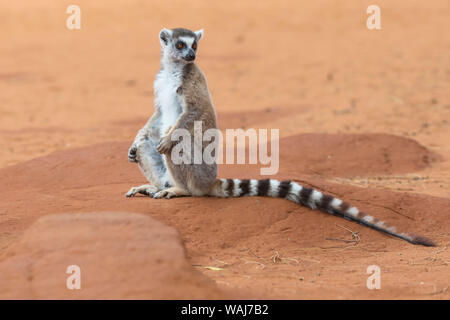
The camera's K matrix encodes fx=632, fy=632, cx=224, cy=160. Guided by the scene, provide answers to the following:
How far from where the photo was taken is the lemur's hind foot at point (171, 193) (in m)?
6.48

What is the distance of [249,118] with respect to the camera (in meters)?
13.7

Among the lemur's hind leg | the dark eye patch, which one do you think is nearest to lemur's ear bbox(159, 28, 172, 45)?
the dark eye patch

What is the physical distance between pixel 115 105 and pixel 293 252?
10347mm

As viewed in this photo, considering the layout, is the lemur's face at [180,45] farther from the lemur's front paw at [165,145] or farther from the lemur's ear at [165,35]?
the lemur's front paw at [165,145]

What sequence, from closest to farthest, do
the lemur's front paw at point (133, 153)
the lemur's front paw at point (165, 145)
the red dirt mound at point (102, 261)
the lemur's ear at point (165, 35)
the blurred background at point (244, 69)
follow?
the red dirt mound at point (102, 261), the lemur's front paw at point (165, 145), the lemur's front paw at point (133, 153), the lemur's ear at point (165, 35), the blurred background at point (244, 69)

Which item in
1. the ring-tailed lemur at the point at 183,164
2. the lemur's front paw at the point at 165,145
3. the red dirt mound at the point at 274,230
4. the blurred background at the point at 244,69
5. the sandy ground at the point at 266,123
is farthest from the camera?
the blurred background at the point at 244,69

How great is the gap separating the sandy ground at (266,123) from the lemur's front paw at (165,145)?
52cm

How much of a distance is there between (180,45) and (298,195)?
1.97 m

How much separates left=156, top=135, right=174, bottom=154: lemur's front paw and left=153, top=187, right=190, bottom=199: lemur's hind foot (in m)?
0.45

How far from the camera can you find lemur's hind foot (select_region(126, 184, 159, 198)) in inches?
257

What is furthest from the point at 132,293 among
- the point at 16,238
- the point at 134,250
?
the point at 16,238

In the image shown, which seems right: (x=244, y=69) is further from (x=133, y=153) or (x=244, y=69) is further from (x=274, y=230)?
(x=274, y=230)

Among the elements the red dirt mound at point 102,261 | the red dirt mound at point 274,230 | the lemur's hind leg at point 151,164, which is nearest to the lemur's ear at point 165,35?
the lemur's hind leg at point 151,164

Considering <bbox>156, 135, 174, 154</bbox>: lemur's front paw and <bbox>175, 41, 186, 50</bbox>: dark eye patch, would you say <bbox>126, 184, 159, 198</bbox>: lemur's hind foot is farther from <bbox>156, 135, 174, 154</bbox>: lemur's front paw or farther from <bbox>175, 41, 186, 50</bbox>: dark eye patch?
<bbox>175, 41, 186, 50</bbox>: dark eye patch
